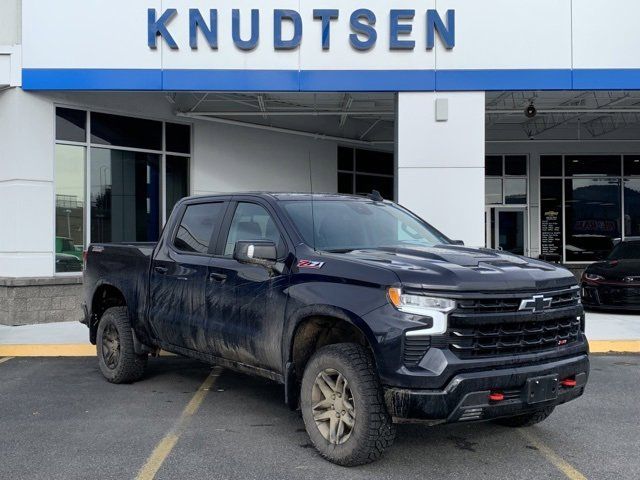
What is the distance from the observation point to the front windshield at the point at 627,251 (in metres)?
13.1

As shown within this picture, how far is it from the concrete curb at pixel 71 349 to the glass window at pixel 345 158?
31.3ft

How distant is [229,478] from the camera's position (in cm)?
429

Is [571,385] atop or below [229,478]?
atop

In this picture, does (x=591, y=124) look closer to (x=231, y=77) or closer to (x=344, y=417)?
(x=231, y=77)

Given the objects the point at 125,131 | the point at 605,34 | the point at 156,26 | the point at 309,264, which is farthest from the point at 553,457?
the point at 125,131

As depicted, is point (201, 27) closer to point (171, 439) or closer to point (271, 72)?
point (271, 72)

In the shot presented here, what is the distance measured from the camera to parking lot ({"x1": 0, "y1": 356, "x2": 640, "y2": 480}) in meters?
4.46

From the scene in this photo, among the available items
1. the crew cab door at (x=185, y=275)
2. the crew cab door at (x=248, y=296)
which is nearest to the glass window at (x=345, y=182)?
the crew cab door at (x=185, y=275)

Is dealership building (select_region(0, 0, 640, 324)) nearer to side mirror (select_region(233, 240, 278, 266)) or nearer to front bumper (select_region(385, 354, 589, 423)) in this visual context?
side mirror (select_region(233, 240, 278, 266))

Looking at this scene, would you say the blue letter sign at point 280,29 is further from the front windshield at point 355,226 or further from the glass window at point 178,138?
the front windshield at point 355,226

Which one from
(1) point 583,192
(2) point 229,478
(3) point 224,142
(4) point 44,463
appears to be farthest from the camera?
(1) point 583,192

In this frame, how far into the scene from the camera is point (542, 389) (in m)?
4.25

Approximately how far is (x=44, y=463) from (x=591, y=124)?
55.0 ft

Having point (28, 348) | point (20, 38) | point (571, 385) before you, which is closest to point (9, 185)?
point (20, 38)
